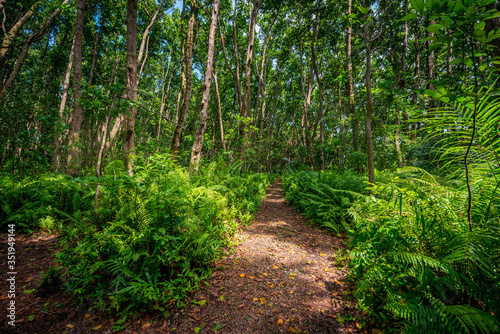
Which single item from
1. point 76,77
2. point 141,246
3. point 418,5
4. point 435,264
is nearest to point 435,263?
point 435,264

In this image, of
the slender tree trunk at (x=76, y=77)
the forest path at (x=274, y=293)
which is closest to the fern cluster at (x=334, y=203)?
the forest path at (x=274, y=293)

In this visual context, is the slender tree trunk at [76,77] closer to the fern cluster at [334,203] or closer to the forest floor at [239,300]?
the forest floor at [239,300]

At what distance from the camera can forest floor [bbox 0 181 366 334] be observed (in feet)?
7.00

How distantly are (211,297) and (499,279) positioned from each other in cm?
297

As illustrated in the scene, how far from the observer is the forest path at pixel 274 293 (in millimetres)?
2186

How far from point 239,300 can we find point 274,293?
53 centimetres

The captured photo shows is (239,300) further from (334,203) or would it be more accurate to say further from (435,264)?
(334,203)

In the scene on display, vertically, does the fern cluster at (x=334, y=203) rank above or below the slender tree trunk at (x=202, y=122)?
below

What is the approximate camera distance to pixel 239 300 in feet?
8.43

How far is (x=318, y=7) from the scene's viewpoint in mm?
9148

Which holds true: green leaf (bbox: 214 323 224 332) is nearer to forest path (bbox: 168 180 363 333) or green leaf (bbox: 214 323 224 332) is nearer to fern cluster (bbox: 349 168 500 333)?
forest path (bbox: 168 180 363 333)

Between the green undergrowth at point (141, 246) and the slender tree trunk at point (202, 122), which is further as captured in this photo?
the slender tree trunk at point (202, 122)

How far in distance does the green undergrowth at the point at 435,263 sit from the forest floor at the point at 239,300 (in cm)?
49

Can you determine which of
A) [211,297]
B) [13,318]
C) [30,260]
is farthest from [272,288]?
[30,260]
